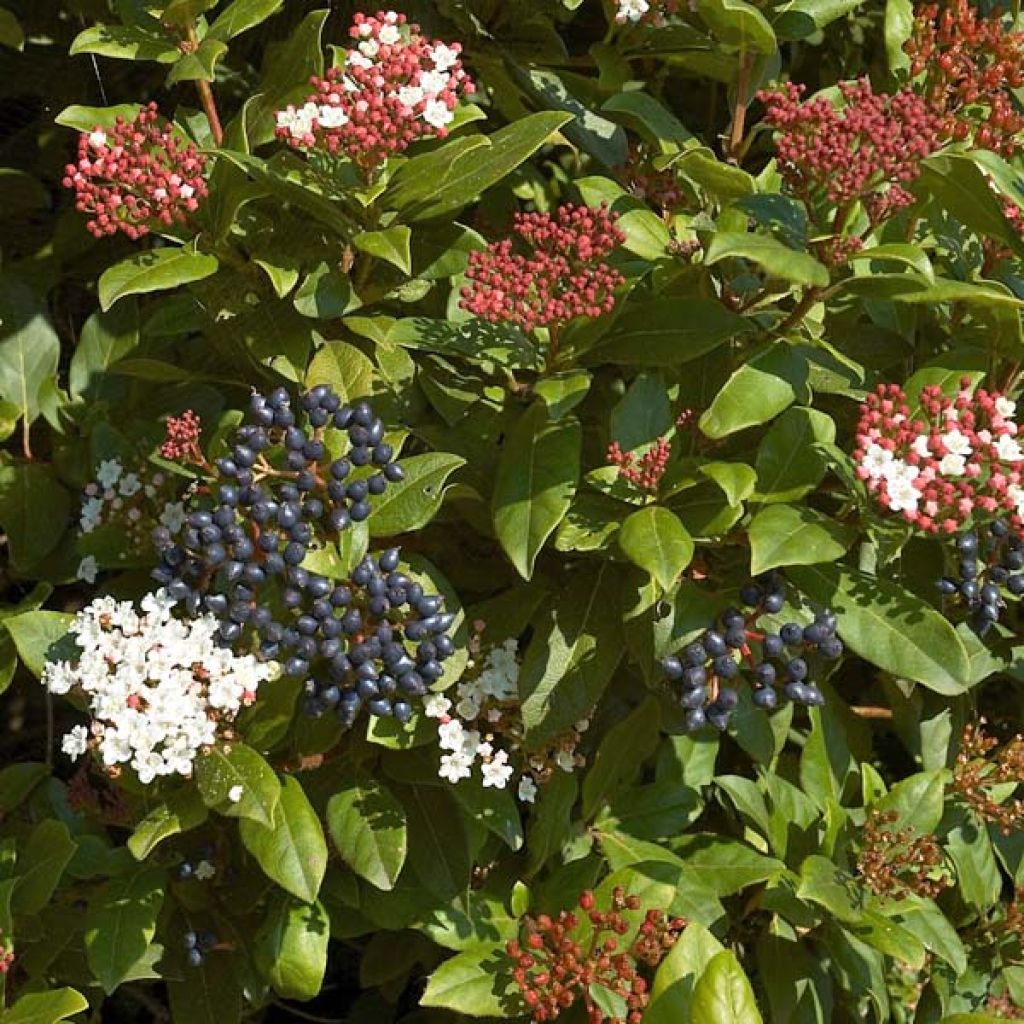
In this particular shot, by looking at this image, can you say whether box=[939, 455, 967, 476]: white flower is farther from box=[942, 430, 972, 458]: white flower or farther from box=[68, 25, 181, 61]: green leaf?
box=[68, 25, 181, 61]: green leaf

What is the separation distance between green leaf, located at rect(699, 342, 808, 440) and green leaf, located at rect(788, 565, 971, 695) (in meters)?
0.35

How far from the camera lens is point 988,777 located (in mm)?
3264

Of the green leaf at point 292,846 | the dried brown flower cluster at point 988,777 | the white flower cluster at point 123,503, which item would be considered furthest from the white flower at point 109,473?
the dried brown flower cluster at point 988,777

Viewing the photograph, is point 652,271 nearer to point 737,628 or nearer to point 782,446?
point 782,446

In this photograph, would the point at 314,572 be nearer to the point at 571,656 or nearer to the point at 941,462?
the point at 571,656

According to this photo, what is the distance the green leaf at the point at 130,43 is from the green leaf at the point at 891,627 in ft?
5.37

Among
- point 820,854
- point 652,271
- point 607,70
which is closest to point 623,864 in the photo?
point 820,854

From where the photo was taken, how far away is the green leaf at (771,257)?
2.41 meters

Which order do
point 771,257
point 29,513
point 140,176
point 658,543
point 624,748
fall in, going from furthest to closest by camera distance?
point 29,513
point 624,748
point 140,176
point 658,543
point 771,257

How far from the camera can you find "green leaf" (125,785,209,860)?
9.04 feet

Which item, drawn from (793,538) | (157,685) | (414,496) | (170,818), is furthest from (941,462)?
(170,818)

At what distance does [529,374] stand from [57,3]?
2.05m

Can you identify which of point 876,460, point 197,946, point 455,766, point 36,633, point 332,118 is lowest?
point 197,946

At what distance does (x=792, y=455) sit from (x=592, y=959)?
1.08m
